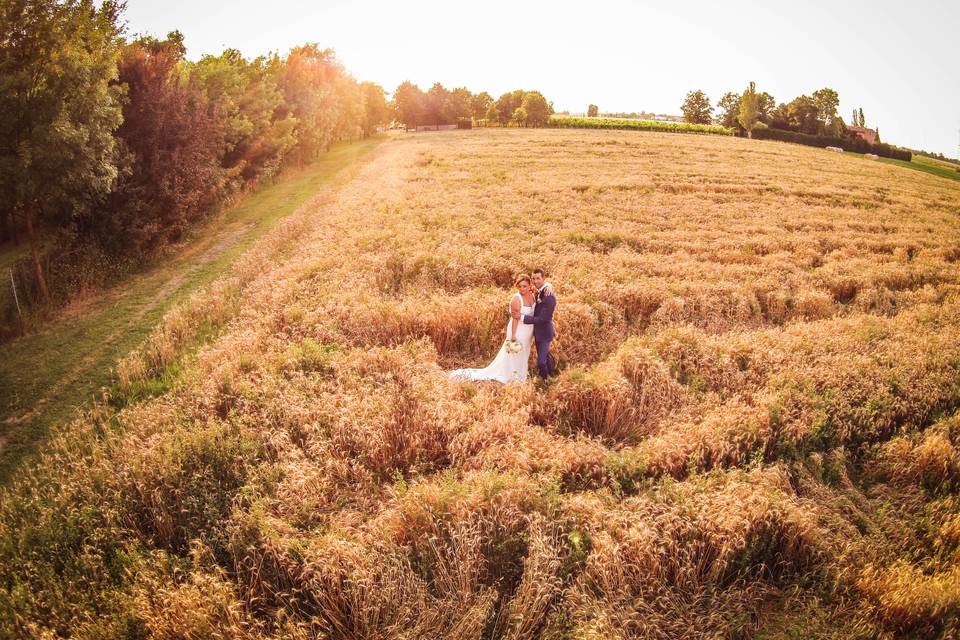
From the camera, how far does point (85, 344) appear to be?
11.5 metres

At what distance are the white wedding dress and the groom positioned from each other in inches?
7.4

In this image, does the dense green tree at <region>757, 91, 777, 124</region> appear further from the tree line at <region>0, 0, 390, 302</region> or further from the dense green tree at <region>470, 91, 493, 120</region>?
the tree line at <region>0, 0, 390, 302</region>

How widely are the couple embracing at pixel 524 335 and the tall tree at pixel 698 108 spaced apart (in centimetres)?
12600

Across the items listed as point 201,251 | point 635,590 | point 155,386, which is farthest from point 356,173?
point 635,590

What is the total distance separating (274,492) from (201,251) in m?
16.9

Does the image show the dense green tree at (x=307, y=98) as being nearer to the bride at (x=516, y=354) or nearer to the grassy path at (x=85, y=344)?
the grassy path at (x=85, y=344)

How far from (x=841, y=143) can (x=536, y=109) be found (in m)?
54.0

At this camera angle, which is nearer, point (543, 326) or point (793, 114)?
point (543, 326)

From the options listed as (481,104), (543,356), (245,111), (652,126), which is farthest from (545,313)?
(481,104)

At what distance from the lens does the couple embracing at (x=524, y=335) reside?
29.9 ft

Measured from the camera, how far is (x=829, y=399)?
24.8 feet

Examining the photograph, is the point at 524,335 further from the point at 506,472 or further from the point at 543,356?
the point at 506,472

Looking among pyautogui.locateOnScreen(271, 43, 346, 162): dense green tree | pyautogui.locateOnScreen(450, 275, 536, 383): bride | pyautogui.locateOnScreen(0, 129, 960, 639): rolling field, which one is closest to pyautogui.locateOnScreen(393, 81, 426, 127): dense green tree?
pyautogui.locateOnScreen(271, 43, 346, 162): dense green tree

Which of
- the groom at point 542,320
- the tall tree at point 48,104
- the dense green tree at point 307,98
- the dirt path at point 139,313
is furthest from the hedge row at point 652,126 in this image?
the groom at point 542,320
